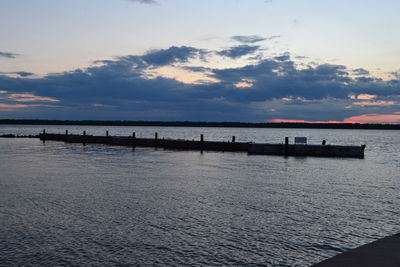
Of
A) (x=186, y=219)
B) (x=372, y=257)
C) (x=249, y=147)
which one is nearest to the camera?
(x=372, y=257)

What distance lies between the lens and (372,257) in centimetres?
900

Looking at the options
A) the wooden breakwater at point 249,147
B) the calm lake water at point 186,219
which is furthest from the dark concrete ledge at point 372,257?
the wooden breakwater at point 249,147

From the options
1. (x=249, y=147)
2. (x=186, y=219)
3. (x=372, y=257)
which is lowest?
(x=186, y=219)

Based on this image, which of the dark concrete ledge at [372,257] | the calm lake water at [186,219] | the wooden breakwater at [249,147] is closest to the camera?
the dark concrete ledge at [372,257]

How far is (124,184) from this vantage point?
25453mm

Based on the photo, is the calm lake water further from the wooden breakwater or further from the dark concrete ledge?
the wooden breakwater

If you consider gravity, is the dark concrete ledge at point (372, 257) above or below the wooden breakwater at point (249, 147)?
below

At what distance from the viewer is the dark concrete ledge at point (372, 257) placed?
27.6 ft

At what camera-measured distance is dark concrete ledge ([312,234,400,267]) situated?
8.41m

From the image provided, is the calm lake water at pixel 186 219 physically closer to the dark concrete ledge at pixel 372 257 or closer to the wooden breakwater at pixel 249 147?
the dark concrete ledge at pixel 372 257

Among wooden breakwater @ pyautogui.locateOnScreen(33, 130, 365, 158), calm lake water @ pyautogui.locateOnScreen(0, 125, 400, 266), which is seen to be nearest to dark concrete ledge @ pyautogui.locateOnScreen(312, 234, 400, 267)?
calm lake water @ pyautogui.locateOnScreen(0, 125, 400, 266)

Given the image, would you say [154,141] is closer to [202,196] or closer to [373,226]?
[202,196]

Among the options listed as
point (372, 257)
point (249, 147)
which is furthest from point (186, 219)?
point (249, 147)

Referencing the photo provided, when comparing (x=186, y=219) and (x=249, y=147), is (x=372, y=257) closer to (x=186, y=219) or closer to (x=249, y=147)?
(x=186, y=219)
